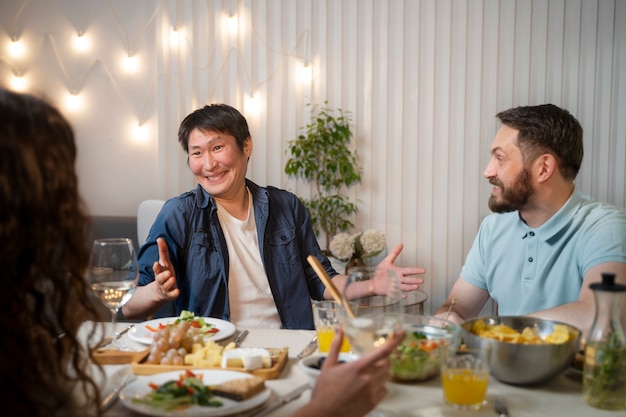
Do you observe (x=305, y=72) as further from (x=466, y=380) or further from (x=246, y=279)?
(x=466, y=380)

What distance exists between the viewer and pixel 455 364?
122cm

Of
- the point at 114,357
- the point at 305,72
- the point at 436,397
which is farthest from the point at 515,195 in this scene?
the point at 305,72

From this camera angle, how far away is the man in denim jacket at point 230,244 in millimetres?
2357

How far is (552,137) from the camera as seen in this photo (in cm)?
219

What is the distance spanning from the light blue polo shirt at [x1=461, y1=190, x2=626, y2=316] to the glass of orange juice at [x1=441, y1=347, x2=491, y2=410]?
90cm

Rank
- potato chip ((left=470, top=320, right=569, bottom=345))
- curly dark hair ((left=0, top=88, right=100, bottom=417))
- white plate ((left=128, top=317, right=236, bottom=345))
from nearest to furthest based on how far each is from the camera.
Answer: curly dark hair ((left=0, top=88, right=100, bottom=417)), potato chip ((left=470, top=320, right=569, bottom=345)), white plate ((left=128, top=317, right=236, bottom=345))

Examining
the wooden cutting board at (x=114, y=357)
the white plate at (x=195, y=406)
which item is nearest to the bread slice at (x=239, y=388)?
the white plate at (x=195, y=406)

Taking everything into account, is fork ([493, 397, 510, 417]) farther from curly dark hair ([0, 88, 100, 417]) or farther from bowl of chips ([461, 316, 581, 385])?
curly dark hair ([0, 88, 100, 417])

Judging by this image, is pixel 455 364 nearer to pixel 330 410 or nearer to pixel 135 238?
pixel 330 410

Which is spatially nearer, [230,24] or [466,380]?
[466,380]

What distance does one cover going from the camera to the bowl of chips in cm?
129

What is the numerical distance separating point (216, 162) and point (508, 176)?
109 cm

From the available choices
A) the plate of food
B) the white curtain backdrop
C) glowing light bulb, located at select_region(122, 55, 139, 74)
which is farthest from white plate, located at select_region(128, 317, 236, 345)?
glowing light bulb, located at select_region(122, 55, 139, 74)

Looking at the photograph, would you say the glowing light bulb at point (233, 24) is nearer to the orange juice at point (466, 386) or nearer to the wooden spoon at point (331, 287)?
the wooden spoon at point (331, 287)
